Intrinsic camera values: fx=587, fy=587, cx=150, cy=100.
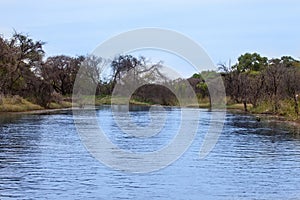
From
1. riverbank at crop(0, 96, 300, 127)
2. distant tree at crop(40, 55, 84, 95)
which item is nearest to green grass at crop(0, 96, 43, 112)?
riverbank at crop(0, 96, 300, 127)

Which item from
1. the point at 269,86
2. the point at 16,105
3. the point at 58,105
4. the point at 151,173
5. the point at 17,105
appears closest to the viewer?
the point at 151,173

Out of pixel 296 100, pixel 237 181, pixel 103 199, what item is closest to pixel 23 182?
pixel 103 199

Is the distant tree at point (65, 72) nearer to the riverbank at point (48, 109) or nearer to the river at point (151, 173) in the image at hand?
the riverbank at point (48, 109)

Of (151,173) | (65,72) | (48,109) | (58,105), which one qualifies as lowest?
(151,173)

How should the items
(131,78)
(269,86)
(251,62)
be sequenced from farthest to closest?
1. (251,62)
2. (131,78)
3. (269,86)

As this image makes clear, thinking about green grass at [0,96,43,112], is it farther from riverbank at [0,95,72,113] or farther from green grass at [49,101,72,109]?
green grass at [49,101,72,109]

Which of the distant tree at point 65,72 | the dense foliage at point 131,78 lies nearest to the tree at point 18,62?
the dense foliage at point 131,78

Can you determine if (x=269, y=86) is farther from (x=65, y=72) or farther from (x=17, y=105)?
(x=65, y=72)

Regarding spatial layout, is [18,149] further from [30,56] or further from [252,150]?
[30,56]

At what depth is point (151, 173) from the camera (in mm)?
16844

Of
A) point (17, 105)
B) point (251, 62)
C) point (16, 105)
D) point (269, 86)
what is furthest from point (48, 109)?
point (251, 62)

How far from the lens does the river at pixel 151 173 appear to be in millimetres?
13711

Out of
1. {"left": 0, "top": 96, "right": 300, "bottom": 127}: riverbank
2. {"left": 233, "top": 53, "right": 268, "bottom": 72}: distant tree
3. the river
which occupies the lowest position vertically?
the river

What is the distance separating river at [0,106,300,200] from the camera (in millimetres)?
13711
